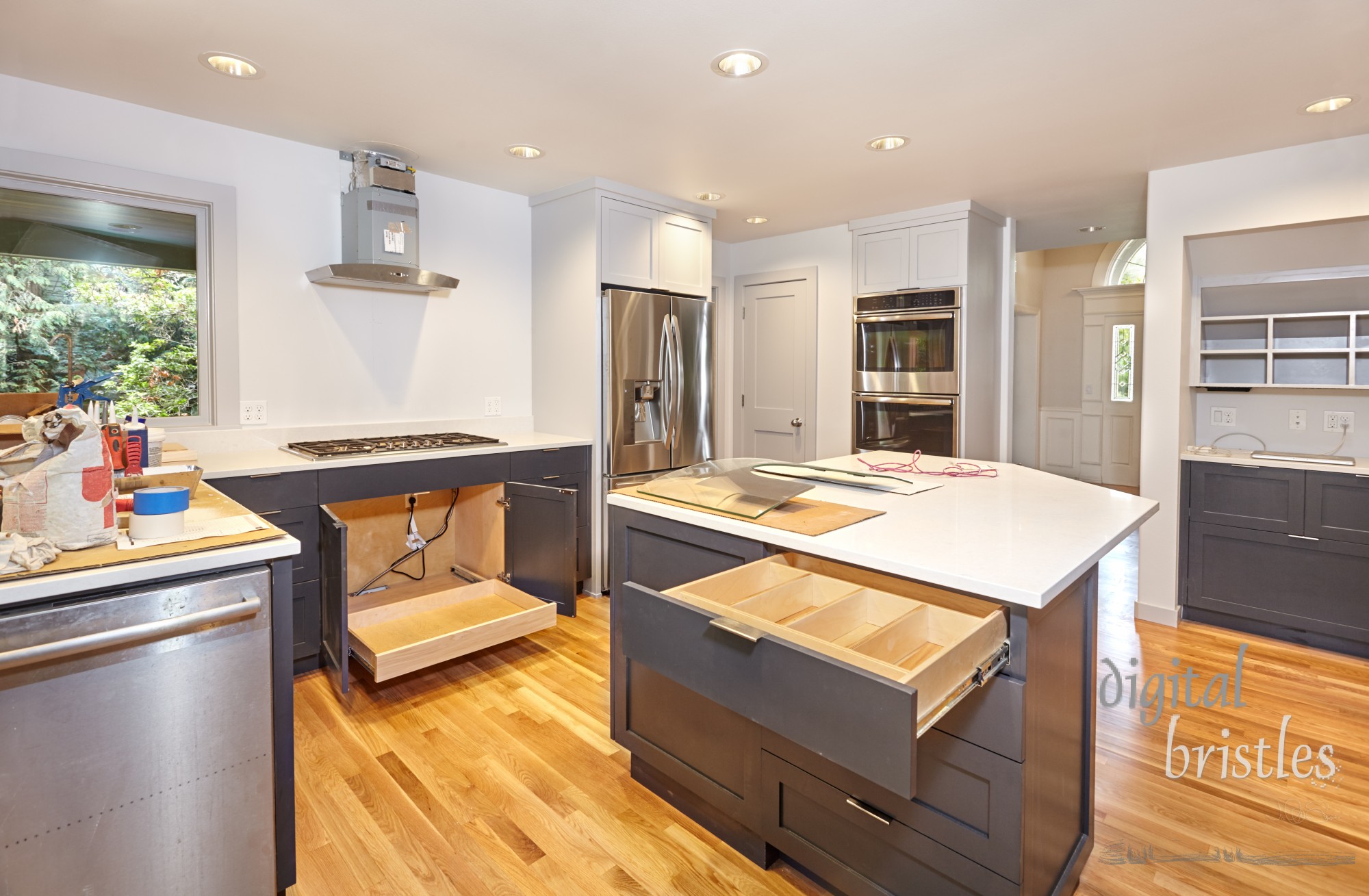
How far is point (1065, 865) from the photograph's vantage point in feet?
5.06

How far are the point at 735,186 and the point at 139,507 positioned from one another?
3.28 metres

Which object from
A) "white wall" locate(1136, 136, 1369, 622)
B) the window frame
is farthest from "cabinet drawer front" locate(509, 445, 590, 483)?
"white wall" locate(1136, 136, 1369, 622)

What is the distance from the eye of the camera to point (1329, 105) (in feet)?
8.75

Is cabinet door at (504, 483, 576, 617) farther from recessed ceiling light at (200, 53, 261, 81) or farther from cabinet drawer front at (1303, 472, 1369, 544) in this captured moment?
cabinet drawer front at (1303, 472, 1369, 544)

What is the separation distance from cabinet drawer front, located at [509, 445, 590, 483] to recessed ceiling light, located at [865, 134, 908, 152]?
209 centimetres

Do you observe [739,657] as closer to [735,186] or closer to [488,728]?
[488,728]

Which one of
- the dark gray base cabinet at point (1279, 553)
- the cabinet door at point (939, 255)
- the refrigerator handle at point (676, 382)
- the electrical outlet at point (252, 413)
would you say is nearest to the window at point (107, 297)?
the electrical outlet at point (252, 413)

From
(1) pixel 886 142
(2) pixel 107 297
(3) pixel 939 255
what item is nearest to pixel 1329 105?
(1) pixel 886 142

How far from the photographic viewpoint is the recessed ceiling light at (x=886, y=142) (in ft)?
10.0

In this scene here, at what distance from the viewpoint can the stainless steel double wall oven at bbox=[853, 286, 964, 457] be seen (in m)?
A: 4.26

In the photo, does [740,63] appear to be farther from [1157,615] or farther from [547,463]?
[1157,615]

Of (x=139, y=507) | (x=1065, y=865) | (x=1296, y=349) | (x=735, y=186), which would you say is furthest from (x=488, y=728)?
(x=1296, y=349)

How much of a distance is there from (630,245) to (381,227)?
1.31 m

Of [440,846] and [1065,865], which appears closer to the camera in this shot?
[1065,865]
